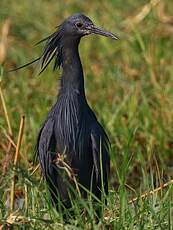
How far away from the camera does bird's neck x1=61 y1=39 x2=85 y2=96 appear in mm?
5094

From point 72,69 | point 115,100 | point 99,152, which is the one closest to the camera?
point 99,152

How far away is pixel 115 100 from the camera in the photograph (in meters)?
7.00

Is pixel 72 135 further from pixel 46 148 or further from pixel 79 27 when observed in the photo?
pixel 79 27

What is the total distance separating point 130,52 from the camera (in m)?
7.99

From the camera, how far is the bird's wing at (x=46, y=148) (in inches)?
195

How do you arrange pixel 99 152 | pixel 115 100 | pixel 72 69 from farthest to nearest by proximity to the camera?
pixel 115 100 → pixel 72 69 → pixel 99 152

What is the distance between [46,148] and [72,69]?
1.52 feet

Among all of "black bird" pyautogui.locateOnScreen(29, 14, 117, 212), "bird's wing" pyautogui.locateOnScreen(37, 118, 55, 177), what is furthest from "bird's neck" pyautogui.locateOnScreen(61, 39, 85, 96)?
"bird's wing" pyautogui.locateOnScreen(37, 118, 55, 177)

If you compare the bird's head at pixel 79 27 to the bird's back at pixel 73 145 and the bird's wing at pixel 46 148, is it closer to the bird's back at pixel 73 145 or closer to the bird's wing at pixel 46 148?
the bird's back at pixel 73 145

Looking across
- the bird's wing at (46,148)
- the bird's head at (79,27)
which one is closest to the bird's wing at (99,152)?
the bird's wing at (46,148)

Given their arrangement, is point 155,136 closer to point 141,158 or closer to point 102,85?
point 141,158

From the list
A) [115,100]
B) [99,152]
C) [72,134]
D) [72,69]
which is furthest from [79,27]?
[115,100]

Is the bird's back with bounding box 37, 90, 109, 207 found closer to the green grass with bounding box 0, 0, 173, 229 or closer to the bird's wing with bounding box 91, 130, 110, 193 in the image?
the bird's wing with bounding box 91, 130, 110, 193

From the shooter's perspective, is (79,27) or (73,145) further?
(79,27)
